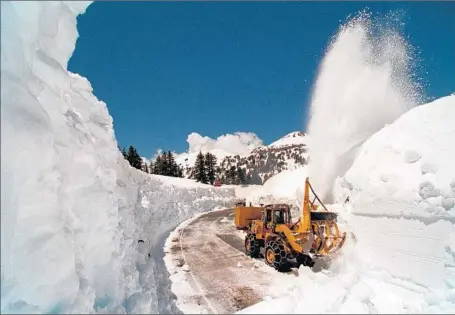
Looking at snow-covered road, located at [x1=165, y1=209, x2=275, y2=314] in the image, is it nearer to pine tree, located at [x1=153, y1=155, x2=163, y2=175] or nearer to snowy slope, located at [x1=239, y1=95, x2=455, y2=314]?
snowy slope, located at [x1=239, y1=95, x2=455, y2=314]

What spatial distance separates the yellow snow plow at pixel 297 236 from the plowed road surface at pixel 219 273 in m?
0.69

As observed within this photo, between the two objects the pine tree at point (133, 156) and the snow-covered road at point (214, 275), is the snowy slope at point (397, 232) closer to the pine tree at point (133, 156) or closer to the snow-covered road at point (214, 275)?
the snow-covered road at point (214, 275)

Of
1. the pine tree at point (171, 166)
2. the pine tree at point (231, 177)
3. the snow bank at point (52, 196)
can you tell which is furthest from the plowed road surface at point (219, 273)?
the pine tree at point (231, 177)

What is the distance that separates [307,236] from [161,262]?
6235mm

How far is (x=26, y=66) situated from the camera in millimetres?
4652

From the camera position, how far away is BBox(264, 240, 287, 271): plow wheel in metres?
11.8

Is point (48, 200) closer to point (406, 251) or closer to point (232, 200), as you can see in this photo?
point (406, 251)

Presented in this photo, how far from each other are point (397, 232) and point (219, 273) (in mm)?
6210

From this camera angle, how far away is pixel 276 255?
12.1 m

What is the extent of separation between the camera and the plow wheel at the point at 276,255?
38.5ft

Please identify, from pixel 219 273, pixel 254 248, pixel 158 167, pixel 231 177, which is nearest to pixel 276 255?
pixel 254 248

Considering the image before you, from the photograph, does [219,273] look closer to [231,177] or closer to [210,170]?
[210,170]

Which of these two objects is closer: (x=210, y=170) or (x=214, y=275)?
(x=214, y=275)

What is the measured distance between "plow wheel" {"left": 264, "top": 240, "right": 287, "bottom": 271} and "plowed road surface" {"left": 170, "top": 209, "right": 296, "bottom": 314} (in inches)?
10.8
